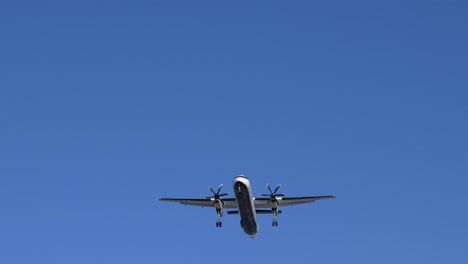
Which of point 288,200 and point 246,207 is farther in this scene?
point 288,200

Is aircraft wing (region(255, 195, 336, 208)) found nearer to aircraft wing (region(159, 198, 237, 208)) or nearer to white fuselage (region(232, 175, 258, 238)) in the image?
aircraft wing (region(159, 198, 237, 208))

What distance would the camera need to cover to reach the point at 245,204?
9175cm

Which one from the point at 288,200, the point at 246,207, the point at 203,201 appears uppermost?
the point at 203,201

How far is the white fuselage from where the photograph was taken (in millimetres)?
90250

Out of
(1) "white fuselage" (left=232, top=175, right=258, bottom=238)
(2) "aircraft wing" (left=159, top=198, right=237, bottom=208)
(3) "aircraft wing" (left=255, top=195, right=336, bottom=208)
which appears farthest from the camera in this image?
(2) "aircraft wing" (left=159, top=198, right=237, bottom=208)

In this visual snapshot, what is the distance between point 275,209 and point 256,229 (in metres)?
8.49

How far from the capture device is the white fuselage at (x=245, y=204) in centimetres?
9025

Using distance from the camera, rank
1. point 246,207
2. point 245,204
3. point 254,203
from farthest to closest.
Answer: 1. point 254,203
2. point 246,207
3. point 245,204

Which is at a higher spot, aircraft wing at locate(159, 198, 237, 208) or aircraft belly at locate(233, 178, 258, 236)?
aircraft wing at locate(159, 198, 237, 208)

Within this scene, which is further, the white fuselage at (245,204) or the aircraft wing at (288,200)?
the aircraft wing at (288,200)

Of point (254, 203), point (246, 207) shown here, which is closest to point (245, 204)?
point (246, 207)

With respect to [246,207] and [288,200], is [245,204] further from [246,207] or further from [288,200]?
[288,200]

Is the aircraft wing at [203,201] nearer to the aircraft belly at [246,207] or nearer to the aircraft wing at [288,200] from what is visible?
the aircraft wing at [288,200]

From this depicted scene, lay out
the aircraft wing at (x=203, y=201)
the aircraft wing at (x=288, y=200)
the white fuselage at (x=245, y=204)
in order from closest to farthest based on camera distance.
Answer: the white fuselage at (x=245, y=204) → the aircraft wing at (x=288, y=200) → the aircraft wing at (x=203, y=201)
